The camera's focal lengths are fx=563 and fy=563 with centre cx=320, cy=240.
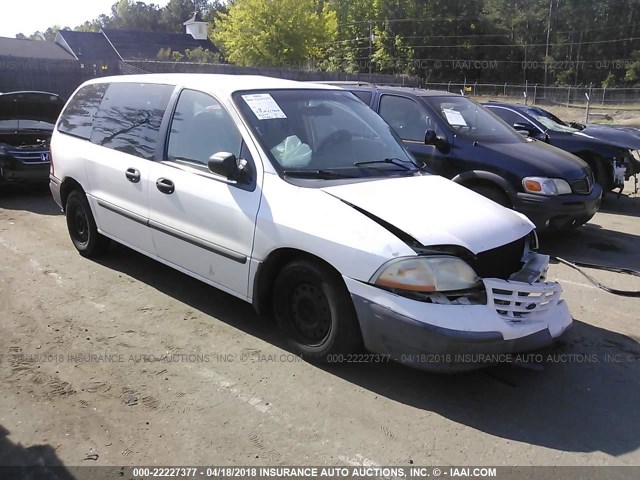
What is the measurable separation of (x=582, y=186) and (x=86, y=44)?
6137 cm

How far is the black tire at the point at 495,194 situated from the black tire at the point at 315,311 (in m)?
3.84

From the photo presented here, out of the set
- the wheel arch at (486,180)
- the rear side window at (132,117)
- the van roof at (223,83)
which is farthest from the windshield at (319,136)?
the wheel arch at (486,180)

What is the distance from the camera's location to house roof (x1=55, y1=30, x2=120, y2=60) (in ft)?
182

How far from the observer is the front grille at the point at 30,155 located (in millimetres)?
8703

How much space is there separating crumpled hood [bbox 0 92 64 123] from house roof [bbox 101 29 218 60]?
172ft

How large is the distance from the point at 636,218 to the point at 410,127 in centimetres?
445

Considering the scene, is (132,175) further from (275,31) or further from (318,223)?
(275,31)

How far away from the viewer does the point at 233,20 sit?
4366 cm

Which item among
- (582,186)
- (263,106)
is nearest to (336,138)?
(263,106)

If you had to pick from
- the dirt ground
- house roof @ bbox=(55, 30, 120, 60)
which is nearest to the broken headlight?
the dirt ground

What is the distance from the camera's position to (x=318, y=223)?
360 centimetres

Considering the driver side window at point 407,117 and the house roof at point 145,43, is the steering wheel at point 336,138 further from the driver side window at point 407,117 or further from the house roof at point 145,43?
the house roof at point 145,43

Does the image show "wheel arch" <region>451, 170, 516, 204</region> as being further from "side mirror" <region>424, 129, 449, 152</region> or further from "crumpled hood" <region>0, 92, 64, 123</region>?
"crumpled hood" <region>0, 92, 64, 123</region>

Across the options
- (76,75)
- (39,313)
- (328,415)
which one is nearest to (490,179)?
(328,415)
